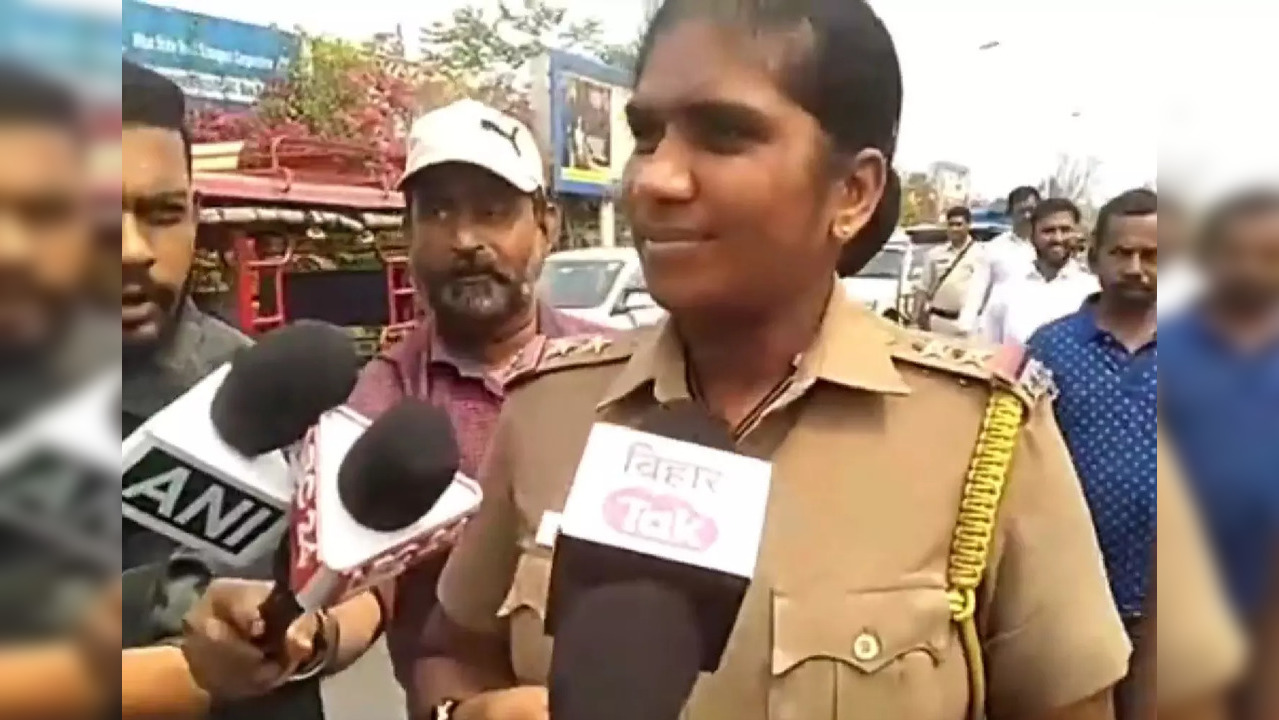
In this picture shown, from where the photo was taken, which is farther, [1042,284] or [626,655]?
[1042,284]

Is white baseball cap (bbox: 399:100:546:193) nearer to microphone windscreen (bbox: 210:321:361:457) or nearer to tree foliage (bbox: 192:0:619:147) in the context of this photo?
microphone windscreen (bbox: 210:321:361:457)

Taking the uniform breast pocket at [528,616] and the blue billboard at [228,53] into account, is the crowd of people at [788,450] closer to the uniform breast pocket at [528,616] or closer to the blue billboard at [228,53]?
the uniform breast pocket at [528,616]

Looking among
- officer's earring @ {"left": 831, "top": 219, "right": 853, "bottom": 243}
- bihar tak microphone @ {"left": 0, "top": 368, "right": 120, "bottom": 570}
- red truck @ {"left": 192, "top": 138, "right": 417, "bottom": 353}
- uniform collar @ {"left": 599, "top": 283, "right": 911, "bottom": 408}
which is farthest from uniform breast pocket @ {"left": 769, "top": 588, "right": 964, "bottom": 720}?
red truck @ {"left": 192, "top": 138, "right": 417, "bottom": 353}

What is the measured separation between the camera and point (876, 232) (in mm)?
1233

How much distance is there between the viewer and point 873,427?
116 cm

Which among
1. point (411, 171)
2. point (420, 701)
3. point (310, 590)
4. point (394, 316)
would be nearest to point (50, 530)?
point (310, 590)

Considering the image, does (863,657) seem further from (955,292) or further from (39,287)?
(955,292)

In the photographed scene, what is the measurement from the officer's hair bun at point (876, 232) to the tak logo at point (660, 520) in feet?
1.12

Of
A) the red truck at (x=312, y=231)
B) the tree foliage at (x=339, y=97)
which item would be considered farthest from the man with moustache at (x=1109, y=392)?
the tree foliage at (x=339, y=97)

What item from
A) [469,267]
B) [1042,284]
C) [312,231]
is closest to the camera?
[469,267]

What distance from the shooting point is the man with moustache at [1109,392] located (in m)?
2.23

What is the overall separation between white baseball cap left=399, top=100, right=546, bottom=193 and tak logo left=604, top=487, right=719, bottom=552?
42.8 inches

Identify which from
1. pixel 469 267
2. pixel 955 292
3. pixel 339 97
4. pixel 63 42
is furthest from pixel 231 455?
pixel 339 97

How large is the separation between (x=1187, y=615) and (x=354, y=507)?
61 cm
